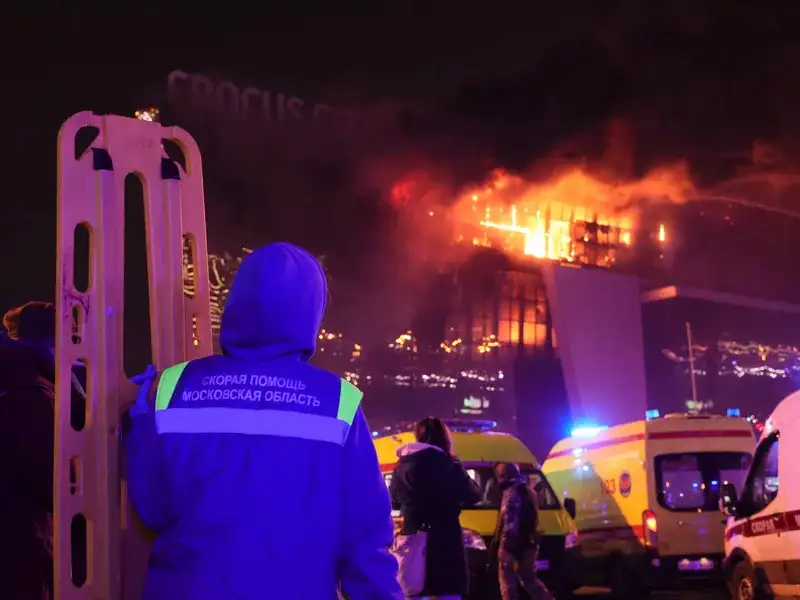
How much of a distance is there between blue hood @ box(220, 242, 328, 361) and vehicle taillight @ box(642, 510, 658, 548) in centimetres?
951

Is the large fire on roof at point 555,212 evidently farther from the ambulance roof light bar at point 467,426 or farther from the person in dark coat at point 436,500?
the person in dark coat at point 436,500

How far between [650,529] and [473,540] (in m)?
2.60

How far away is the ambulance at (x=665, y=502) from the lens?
10680 mm

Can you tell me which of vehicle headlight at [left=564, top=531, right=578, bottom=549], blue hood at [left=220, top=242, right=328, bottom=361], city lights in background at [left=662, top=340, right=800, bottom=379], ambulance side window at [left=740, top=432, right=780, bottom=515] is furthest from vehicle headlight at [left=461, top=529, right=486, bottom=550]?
city lights in background at [left=662, top=340, right=800, bottom=379]

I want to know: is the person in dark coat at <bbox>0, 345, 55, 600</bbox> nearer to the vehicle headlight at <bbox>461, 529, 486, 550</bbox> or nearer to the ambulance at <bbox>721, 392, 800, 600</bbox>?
the ambulance at <bbox>721, 392, 800, 600</bbox>

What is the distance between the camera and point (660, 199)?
37312mm

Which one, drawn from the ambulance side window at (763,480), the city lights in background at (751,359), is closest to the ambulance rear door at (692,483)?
the ambulance side window at (763,480)

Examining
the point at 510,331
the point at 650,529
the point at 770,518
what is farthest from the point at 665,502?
the point at 510,331

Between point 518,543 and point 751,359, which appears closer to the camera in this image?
point 518,543

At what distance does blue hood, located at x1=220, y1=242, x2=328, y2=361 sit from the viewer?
2.12 metres

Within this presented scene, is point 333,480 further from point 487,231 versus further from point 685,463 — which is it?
point 487,231

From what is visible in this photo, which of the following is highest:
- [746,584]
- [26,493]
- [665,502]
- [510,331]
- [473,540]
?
[510,331]

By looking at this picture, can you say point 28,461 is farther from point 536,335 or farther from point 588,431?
point 536,335

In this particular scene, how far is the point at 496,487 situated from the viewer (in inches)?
409
